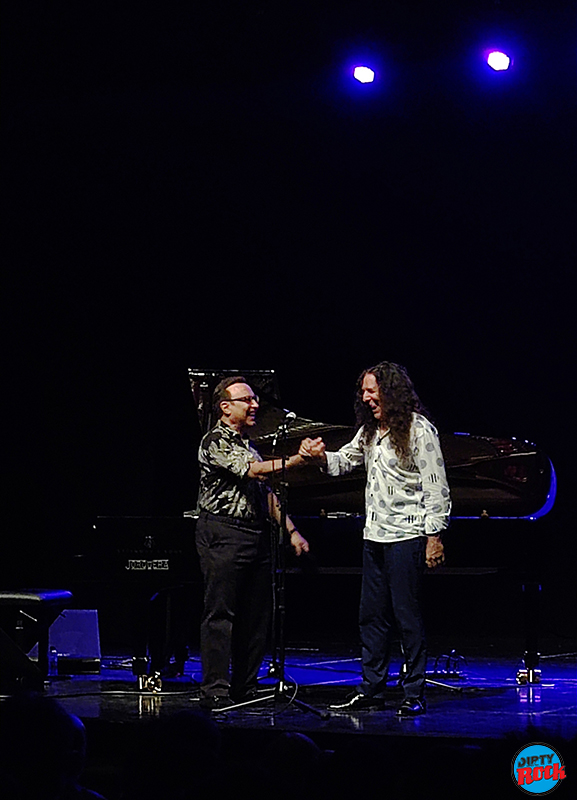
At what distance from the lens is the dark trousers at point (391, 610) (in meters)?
5.41

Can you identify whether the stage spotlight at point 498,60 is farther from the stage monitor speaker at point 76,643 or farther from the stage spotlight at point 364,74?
the stage monitor speaker at point 76,643

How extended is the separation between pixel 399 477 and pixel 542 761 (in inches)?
120

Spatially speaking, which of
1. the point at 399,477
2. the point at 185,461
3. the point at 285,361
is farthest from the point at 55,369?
the point at 399,477

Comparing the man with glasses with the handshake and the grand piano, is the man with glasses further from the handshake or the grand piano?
the grand piano

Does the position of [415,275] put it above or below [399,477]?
above

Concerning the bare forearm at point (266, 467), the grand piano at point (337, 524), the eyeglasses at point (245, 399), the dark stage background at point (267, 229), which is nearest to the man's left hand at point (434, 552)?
the bare forearm at point (266, 467)

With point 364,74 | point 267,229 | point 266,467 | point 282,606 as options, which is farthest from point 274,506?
point 267,229

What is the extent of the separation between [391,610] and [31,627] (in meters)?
2.74

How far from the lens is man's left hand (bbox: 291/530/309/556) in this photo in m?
6.14

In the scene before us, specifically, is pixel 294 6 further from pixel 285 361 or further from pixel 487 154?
pixel 285 361

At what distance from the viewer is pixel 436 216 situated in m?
8.45

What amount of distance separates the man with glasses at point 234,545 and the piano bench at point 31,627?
1.07m

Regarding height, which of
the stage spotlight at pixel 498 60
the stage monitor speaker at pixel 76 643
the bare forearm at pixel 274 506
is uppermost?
the stage spotlight at pixel 498 60

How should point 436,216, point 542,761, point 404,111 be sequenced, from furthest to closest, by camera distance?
point 436,216, point 404,111, point 542,761
